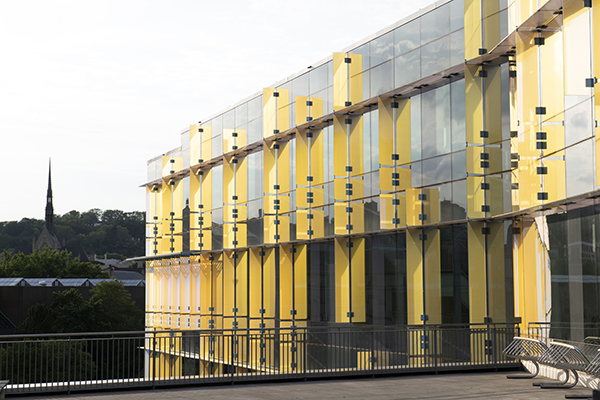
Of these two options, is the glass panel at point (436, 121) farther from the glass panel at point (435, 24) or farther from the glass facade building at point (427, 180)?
the glass panel at point (435, 24)

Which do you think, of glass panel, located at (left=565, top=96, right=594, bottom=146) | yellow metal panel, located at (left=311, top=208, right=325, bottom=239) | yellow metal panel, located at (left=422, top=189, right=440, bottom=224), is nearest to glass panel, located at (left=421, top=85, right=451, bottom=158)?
yellow metal panel, located at (left=422, top=189, right=440, bottom=224)

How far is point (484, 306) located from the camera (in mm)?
17953

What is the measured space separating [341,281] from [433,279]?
440 centimetres

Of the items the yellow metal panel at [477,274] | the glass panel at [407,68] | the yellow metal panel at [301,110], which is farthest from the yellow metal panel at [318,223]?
the yellow metal panel at [477,274]

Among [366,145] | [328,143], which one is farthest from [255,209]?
[366,145]

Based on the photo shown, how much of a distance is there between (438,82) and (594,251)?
7318 mm

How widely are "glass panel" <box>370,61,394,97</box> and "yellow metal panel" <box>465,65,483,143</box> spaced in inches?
126

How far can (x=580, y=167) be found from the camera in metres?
13.3

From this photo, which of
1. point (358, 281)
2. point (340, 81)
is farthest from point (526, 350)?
point (340, 81)

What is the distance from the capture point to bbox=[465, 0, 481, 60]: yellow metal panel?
17859 mm

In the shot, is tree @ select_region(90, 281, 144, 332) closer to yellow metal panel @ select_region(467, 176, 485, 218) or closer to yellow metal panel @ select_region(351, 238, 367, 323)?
yellow metal panel @ select_region(351, 238, 367, 323)

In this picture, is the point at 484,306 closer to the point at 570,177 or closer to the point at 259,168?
the point at 570,177

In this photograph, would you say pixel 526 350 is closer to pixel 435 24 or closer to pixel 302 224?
pixel 435 24

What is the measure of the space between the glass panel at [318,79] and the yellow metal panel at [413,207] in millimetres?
5823
